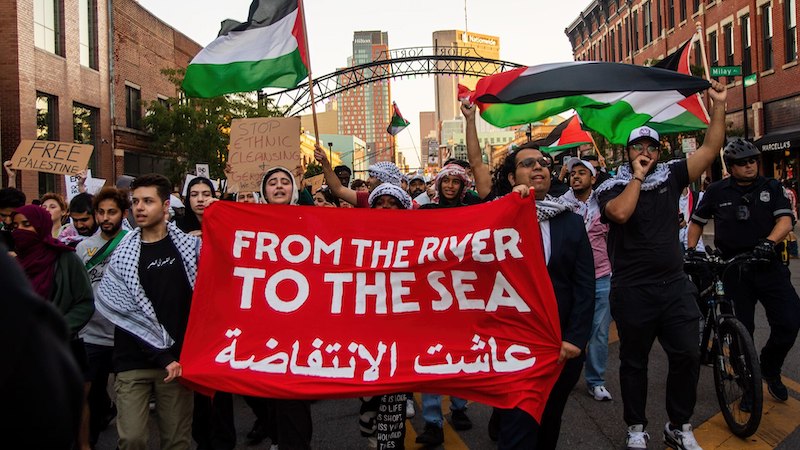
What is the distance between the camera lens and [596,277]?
608 cm

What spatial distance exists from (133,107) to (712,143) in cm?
2816

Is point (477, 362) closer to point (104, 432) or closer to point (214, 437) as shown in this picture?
point (214, 437)

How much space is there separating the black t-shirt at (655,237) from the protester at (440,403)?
132 centimetres

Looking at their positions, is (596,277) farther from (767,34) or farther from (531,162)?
(767,34)

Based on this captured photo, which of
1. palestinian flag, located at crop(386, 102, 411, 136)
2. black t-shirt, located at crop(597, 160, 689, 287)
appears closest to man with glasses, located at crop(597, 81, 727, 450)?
black t-shirt, located at crop(597, 160, 689, 287)

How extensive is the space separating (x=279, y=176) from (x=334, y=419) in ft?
7.04

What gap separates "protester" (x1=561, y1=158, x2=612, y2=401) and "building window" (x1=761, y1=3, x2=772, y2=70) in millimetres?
27101

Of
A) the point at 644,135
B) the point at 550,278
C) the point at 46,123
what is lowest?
the point at 550,278

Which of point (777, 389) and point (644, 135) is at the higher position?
point (644, 135)

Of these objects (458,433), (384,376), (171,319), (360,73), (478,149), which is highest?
(360,73)

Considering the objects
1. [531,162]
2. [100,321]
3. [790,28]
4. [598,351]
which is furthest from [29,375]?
[790,28]

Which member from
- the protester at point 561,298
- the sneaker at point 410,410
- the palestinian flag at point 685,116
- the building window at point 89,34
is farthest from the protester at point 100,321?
the building window at point 89,34

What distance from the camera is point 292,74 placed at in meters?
6.39

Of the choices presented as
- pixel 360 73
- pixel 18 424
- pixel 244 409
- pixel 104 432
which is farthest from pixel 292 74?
pixel 360 73
